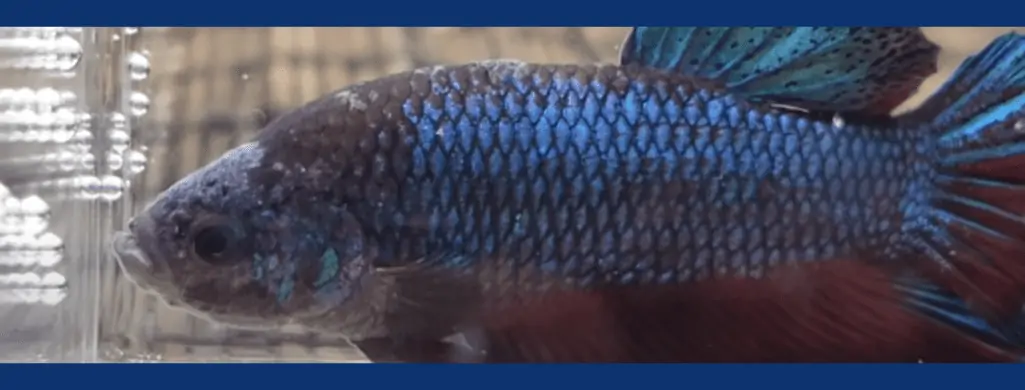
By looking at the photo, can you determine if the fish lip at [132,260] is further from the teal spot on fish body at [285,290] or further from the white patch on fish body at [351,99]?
the white patch on fish body at [351,99]

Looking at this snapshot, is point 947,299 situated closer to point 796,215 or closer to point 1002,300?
point 1002,300

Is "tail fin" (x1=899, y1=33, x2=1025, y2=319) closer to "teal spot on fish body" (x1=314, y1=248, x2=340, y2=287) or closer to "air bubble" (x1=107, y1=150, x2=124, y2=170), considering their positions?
"teal spot on fish body" (x1=314, y1=248, x2=340, y2=287)

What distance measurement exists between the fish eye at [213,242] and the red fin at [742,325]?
25cm

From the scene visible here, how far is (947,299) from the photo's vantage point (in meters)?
1.12

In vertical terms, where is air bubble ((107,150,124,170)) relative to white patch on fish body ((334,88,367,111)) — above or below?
below

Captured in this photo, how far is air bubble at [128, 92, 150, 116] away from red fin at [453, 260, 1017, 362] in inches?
15.3

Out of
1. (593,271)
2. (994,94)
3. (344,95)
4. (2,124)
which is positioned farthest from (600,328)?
(2,124)

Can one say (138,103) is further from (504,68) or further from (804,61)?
(804,61)

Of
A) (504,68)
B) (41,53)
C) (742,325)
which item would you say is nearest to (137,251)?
(41,53)

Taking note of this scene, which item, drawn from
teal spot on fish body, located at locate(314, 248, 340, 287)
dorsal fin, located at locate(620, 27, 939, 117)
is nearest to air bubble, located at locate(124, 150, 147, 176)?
teal spot on fish body, located at locate(314, 248, 340, 287)

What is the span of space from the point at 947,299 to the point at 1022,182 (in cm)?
13

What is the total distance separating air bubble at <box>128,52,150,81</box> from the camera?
3.72ft

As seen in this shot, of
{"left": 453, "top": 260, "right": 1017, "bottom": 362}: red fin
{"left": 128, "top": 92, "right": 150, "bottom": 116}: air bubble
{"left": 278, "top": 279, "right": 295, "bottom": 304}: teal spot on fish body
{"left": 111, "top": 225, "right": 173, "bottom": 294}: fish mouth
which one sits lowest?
{"left": 453, "top": 260, "right": 1017, "bottom": 362}: red fin

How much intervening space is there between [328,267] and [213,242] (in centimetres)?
11
